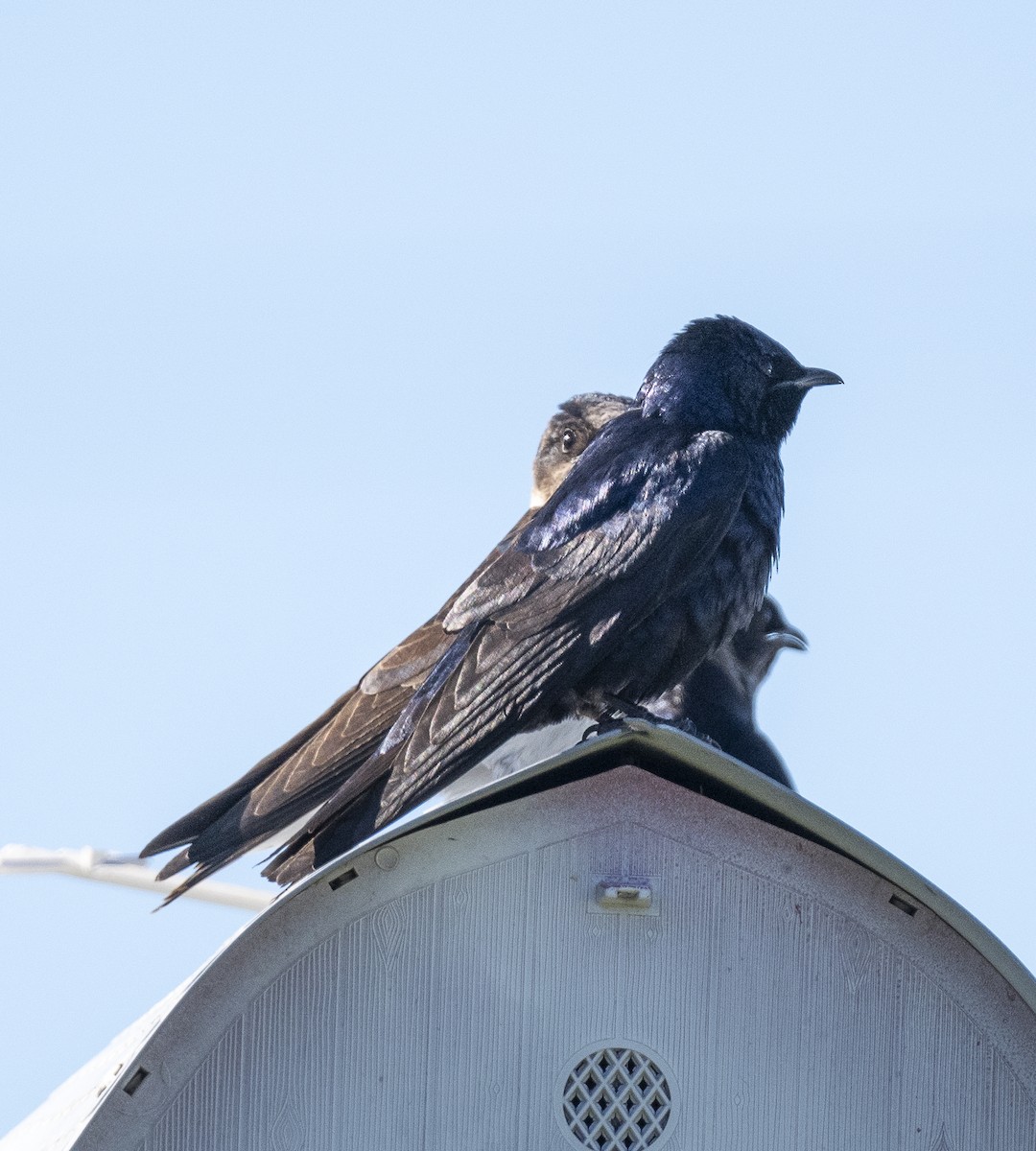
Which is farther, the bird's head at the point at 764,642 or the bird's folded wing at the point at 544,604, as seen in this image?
the bird's head at the point at 764,642

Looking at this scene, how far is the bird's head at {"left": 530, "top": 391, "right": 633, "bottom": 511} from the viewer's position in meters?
7.08

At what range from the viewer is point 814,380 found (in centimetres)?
505

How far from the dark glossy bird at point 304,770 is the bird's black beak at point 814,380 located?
3.30ft

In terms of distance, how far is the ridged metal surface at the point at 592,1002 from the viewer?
11.1ft

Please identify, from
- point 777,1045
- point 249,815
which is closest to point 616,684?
point 249,815

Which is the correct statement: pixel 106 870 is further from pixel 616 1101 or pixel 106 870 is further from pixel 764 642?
pixel 616 1101

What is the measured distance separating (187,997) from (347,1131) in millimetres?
342

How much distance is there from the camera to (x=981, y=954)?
11.7 feet

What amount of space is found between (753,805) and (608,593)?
0.84 meters

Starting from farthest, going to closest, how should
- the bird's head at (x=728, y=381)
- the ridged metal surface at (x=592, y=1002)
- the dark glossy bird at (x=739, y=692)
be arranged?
the dark glossy bird at (x=739, y=692)
the bird's head at (x=728, y=381)
the ridged metal surface at (x=592, y=1002)

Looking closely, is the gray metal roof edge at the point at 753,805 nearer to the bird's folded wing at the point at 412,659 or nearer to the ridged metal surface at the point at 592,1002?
the ridged metal surface at the point at 592,1002

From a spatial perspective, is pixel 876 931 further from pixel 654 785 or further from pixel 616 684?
pixel 616 684

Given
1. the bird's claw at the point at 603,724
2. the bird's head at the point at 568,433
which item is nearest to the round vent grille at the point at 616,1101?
the bird's claw at the point at 603,724

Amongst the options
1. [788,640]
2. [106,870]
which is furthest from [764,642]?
[106,870]
